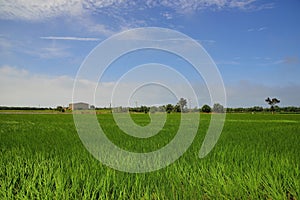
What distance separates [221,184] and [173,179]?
0.41 m

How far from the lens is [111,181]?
2.81 metres

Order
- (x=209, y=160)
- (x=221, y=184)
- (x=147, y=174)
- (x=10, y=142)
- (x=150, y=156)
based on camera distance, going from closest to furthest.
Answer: (x=221, y=184)
(x=147, y=174)
(x=209, y=160)
(x=150, y=156)
(x=10, y=142)

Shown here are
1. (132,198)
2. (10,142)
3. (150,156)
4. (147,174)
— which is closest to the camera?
(132,198)

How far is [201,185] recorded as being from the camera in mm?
2842

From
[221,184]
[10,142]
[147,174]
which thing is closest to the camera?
[221,184]

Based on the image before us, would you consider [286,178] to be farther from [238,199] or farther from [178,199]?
[178,199]

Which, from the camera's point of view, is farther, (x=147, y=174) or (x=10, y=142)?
(x=10, y=142)

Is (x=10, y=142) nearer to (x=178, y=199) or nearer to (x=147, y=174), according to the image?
(x=147, y=174)

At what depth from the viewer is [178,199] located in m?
2.47

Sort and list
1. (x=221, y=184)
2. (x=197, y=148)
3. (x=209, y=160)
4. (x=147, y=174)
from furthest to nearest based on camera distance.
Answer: (x=197, y=148)
(x=209, y=160)
(x=147, y=174)
(x=221, y=184)

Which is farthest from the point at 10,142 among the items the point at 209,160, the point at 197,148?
the point at 209,160

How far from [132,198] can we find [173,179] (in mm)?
565

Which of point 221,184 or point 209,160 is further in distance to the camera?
point 209,160

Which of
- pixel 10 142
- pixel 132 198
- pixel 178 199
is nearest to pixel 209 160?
pixel 178 199
